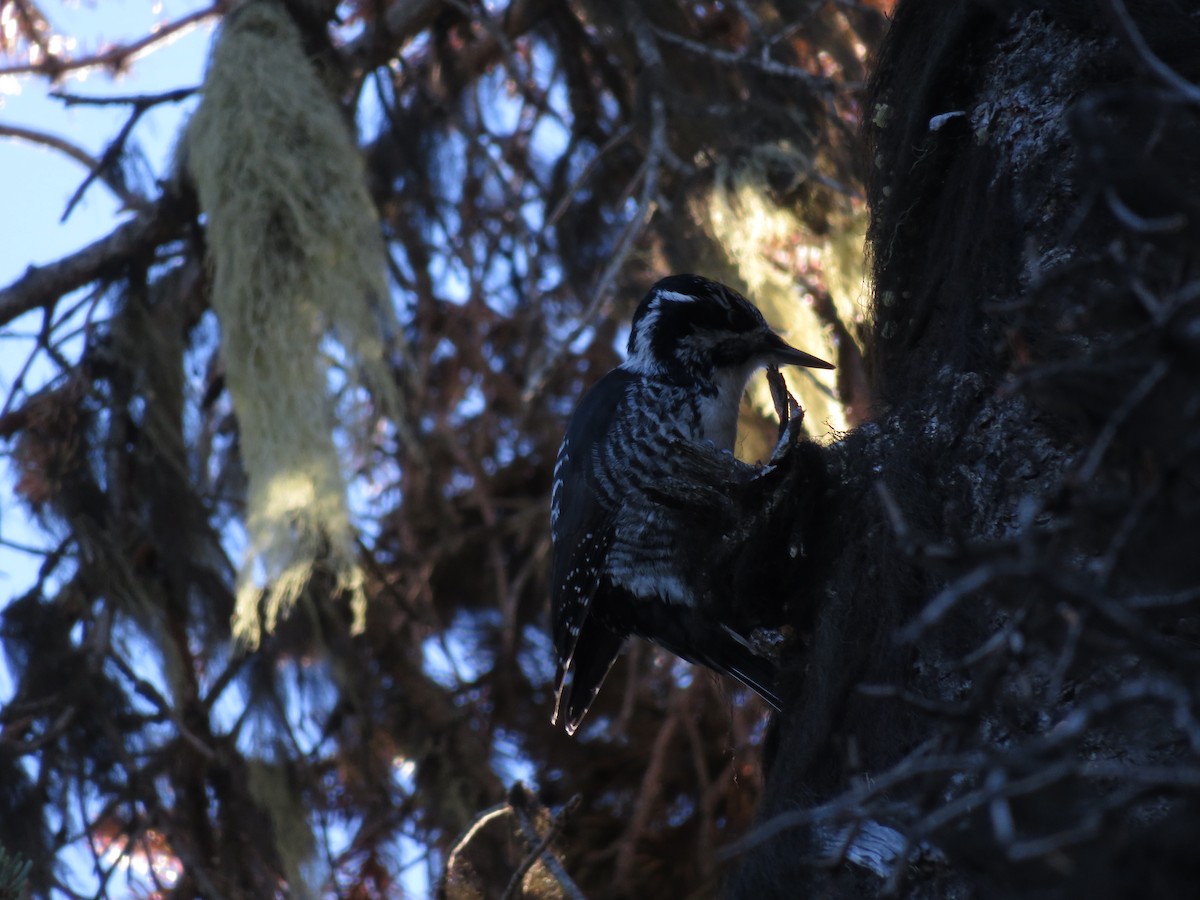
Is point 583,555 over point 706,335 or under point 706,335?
under

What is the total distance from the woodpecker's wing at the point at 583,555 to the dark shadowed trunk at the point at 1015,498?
1047 millimetres

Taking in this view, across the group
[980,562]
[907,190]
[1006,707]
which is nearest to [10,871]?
[1006,707]

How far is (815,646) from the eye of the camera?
2020mm

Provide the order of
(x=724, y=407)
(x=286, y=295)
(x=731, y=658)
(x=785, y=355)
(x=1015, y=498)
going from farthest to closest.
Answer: (x=286, y=295) < (x=724, y=407) < (x=785, y=355) < (x=731, y=658) < (x=1015, y=498)

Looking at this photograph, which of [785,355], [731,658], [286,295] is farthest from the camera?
[286,295]

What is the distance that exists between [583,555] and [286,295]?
1.11m

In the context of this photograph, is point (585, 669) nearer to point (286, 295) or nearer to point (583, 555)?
point (583, 555)

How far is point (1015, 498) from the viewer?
1.83 metres

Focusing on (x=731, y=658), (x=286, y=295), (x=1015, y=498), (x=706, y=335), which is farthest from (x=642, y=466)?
(x=1015, y=498)

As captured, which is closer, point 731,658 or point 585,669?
point 731,658

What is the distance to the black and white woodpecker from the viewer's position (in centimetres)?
315

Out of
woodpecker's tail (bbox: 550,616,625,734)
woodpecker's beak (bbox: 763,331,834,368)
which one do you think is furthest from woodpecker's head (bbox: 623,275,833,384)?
woodpecker's tail (bbox: 550,616,625,734)

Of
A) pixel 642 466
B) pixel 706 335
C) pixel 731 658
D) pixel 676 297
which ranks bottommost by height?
pixel 731 658

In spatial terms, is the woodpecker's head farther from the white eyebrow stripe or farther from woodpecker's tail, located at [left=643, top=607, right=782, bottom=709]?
woodpecker's tail, located at [left=643, top=607, right=782, bottom=709]
